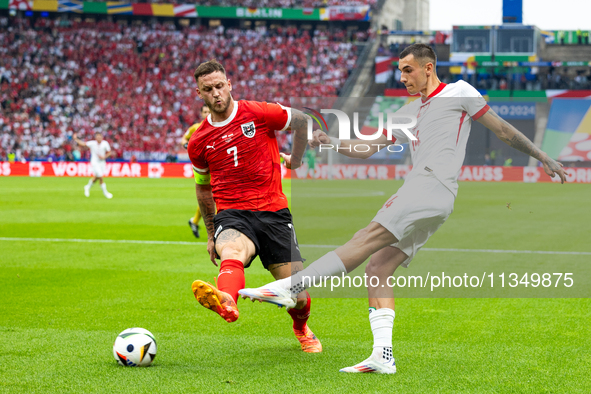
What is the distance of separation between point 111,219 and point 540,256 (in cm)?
969

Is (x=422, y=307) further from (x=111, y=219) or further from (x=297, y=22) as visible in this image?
(x=297, y=22)

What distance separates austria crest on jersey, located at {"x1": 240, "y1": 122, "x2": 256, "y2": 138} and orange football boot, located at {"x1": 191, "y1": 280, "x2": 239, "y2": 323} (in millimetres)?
1403

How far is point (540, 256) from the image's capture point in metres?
10.0

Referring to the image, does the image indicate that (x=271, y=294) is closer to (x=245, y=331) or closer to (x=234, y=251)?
(x=234, y=251)

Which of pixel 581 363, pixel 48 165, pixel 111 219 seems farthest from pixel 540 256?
pixel 48 165

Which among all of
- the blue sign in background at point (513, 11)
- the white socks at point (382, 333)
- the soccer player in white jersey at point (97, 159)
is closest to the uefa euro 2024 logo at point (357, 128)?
the white socks at point (382, 333)

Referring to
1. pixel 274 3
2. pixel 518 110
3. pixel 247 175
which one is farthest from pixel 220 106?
pixel 274 3

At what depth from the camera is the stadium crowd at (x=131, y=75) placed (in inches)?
1603

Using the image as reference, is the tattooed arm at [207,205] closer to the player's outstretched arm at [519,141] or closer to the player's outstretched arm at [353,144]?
the player's outstretched arm at [353,144]

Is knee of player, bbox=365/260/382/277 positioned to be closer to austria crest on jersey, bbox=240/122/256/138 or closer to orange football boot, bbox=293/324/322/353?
orange football boot, bbox=293/324/322/353

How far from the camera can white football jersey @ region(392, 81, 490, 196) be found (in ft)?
14.1

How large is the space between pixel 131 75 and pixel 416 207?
43.6m

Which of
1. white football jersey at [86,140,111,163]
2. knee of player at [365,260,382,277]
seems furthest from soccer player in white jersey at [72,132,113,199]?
knee of player at [365,260,382,277]

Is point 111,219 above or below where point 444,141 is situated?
below
